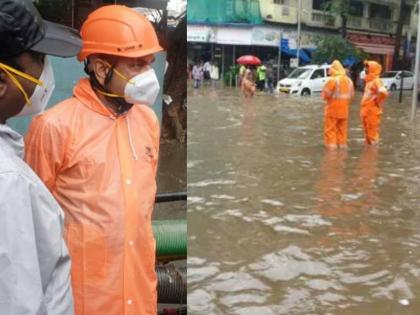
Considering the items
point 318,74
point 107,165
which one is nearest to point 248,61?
point 318,74

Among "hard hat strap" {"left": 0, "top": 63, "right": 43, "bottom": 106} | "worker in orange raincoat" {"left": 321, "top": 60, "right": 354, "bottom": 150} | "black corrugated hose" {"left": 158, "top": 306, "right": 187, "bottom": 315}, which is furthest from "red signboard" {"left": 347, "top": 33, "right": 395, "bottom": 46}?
"hard hat strap" {"left": 0, "top": 63, "right": 43, "bottom": 106}

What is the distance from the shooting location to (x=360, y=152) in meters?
10.4

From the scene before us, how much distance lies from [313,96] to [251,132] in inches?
519

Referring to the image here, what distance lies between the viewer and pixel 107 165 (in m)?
1.97

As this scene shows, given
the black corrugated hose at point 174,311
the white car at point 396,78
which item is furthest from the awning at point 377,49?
the black corrugated hose at point 174,311

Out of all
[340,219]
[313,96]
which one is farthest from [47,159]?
[313,96]

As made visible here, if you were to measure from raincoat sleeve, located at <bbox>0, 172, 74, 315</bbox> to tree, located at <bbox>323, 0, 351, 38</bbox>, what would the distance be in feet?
97.2

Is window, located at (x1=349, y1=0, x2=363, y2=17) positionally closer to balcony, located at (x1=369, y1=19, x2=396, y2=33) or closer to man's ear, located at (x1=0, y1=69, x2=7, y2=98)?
balcony, located at (x1=369, y1=19, x2=396, y2=33)

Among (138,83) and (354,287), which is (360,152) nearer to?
(354,287)

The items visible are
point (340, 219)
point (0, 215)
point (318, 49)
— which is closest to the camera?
point (0, 215)

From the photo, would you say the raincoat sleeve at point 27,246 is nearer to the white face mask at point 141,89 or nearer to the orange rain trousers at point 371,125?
the white face mask at point 141,89

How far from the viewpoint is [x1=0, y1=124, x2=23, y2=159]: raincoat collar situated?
141 centimetres

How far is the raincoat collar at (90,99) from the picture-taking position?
2039 millimetres

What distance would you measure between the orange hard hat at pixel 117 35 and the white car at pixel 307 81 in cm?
2389
